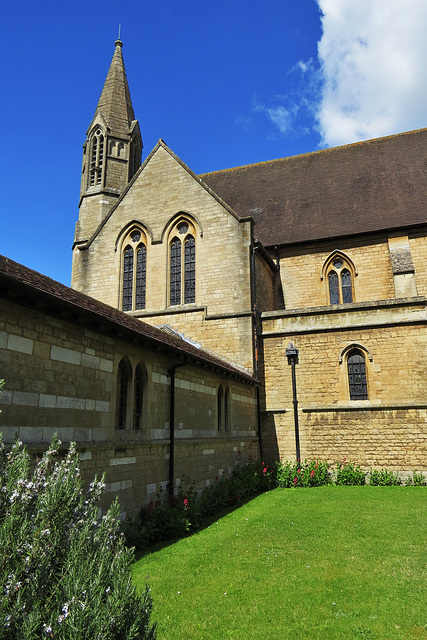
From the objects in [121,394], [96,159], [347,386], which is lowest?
[121,394]

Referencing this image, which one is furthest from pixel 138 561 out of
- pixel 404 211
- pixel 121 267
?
pixel 404 211

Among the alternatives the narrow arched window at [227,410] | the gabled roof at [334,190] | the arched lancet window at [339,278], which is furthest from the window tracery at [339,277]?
the narrow arched window at [227,410]

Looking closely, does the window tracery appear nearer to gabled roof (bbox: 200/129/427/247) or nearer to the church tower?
gabled roof (bbox: 200/129/427/247)

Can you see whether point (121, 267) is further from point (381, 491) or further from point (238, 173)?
point (381, 491)

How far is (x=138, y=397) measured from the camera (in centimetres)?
991

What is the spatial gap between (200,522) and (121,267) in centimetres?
1226

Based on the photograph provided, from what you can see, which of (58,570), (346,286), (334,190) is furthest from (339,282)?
(58,570)

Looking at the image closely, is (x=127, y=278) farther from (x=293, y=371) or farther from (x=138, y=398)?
(x=138, y=398)

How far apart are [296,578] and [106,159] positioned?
2198cm

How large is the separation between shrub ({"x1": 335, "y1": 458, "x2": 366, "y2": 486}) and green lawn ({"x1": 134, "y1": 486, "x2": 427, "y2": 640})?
4.26 metres

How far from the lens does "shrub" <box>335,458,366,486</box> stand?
15234 millimetres

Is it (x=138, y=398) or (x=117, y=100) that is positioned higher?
(x=117, y=100)

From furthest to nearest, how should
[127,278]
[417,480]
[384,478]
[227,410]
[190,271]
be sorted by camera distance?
[127,278]
[190,271]
[384,478]
[417,480]
[227,410]

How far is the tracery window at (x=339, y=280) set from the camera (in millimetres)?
20609
